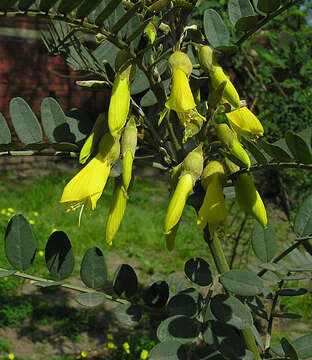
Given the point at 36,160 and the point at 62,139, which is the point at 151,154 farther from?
the point at 36,160

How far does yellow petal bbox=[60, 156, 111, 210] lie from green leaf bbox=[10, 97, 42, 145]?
0.68 feet

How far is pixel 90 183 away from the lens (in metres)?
0.72

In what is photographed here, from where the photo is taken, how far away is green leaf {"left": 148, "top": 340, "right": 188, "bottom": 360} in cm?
78

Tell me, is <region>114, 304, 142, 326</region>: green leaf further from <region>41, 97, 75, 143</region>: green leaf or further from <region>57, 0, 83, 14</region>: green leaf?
<region>57, 0, 83, 14</region>: green leaf

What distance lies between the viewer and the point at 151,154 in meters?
0.84

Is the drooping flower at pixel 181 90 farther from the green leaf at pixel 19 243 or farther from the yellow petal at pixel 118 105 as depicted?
the green leaf at pixel 19 243

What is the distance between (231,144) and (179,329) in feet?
1.13

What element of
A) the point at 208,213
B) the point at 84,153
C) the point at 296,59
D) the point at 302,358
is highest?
the point at 296,59

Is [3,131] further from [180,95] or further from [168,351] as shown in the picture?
[168,351]

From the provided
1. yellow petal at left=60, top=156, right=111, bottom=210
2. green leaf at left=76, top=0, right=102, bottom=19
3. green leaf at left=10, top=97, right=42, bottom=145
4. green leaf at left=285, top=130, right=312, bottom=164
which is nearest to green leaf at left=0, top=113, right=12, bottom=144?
green leaf at left=10, top=97, right=42, bottom=145

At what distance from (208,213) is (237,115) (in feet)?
0.53

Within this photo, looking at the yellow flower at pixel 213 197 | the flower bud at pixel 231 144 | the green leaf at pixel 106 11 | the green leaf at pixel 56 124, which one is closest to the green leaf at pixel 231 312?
the yellow flower at pixel 213 197

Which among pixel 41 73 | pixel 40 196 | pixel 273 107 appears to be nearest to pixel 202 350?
pixel 273 107

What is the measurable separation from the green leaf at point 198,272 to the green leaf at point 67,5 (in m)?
0.49
